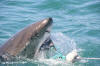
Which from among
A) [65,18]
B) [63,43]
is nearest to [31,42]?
[63,43]

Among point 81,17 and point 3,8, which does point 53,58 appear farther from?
point 3,8

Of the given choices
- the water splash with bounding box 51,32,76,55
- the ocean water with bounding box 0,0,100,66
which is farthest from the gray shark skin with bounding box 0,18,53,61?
the water splash with bounding box 51,32,76,55

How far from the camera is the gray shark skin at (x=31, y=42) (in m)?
6.32

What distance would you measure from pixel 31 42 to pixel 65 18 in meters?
5.51

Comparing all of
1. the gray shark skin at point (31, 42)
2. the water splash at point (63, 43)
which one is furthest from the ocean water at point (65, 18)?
the gray shark skin at point (31, 42)

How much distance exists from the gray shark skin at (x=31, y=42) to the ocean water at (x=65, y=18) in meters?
1.30

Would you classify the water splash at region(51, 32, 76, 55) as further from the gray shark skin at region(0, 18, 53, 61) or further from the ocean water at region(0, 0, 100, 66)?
the gray shark skin at region(0, 18, 53, 61)

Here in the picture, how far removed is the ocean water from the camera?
920 cm

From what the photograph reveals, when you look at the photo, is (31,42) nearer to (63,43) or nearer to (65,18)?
(63,43)

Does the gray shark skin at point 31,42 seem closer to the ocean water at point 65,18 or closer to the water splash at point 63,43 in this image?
the ocean water at point 65,18

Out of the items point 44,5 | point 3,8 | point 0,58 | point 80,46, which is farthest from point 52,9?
point 0,58

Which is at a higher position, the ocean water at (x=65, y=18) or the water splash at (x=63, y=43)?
the ocean water at (x=65, y=18)

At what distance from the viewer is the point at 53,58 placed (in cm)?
733

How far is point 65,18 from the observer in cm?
1166
